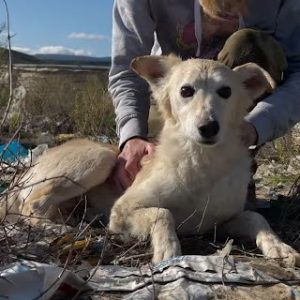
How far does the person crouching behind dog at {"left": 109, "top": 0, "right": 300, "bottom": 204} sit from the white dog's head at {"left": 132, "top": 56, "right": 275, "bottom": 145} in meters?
0.23

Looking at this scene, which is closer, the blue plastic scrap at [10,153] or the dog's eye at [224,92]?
the blue plastic scrap at [10,153]

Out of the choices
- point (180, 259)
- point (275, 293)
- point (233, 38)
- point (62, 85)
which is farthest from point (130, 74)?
point (62, 85)

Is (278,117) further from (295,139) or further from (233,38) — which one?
(295,139)

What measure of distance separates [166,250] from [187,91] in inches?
37.7

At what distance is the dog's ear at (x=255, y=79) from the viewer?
3557mm

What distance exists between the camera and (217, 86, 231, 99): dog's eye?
3.33 metres

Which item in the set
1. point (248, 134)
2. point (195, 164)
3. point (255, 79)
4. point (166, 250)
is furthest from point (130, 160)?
point (166, 250)

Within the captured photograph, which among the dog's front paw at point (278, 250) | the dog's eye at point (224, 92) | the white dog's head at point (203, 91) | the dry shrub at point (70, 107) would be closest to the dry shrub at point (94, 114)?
the dry shrub at point (70, 107)

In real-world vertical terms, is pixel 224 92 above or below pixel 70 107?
above

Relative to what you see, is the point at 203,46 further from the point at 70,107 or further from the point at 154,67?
the point at 70,107

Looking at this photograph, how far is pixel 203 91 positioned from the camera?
10.9 feet

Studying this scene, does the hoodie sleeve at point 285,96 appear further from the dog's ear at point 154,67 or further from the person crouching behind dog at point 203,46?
the dog's ear at point 154,67

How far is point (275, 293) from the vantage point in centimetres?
238

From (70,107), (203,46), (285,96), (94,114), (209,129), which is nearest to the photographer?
(209,129)
